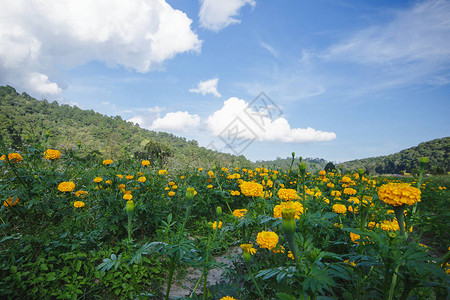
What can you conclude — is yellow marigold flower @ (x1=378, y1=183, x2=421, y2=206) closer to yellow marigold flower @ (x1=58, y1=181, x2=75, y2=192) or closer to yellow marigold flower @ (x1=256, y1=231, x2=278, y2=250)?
yellow marigold flower @ (x1=256, y1=231, x2=278, y2=250)

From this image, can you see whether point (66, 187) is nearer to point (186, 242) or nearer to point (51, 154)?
point (51, 154)

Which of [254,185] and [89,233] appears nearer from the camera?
[254,185]

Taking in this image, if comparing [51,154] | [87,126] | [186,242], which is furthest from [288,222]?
[87,126]

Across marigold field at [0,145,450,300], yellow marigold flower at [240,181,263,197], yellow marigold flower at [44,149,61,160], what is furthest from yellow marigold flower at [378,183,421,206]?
yellow marigold flower at [44,149,61,160]

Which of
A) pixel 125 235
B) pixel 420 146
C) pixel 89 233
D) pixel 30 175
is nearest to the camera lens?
pixel 30 175

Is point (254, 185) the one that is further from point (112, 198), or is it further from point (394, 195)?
point (112, 198)

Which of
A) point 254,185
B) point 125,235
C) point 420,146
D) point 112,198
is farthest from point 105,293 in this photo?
point 420,146

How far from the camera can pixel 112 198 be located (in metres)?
2.49

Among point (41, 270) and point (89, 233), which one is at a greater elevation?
point (89, 233)

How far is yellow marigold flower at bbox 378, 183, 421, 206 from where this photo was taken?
3.61 feet

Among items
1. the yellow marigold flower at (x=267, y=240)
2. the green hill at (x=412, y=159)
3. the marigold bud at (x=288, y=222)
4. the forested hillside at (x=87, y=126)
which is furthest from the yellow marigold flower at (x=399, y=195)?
the green hill at (x=412, y=159)

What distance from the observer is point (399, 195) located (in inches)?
44.5

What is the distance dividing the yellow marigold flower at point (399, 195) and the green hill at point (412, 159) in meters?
32.0

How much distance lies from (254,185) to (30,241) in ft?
7.38
